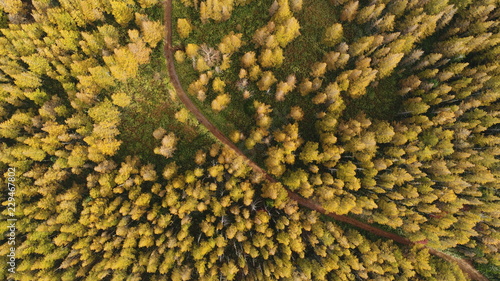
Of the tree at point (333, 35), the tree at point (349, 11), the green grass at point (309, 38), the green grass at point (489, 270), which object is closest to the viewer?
the tree at point (333, 35)

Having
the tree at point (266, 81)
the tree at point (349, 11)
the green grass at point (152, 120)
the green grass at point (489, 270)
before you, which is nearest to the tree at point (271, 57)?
the tree at point (266, 81)

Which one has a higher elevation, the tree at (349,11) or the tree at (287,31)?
the tree at (349,11)

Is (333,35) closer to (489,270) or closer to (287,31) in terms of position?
(287,31)

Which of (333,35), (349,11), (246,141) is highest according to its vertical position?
(349,11)

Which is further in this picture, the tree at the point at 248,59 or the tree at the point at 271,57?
the tree at the point at 248,59

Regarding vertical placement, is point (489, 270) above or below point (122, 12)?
below

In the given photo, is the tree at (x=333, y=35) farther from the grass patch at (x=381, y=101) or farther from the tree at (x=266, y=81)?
the tree at (x=266, y=81)

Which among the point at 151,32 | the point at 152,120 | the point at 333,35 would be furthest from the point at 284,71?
the point at 152,120

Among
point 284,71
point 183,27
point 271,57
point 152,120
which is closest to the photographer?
point 271,57

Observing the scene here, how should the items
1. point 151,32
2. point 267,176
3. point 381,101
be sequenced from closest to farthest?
point 151,32 < point 267,176 < point 381,101

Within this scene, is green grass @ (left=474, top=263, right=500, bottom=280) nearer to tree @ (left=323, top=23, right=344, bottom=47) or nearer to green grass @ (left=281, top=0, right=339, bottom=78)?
green grass @ (left=281, top=0, right=339, bottom=78)
